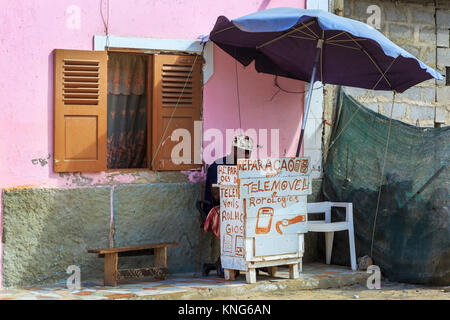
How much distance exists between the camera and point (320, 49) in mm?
7629

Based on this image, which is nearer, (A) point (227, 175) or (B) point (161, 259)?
(A) point (227, 175)

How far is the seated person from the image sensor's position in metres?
7.59

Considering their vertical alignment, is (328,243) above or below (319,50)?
below

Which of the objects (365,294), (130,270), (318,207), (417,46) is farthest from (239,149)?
(417,46)

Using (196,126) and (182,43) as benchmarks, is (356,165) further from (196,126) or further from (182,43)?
(182,43)

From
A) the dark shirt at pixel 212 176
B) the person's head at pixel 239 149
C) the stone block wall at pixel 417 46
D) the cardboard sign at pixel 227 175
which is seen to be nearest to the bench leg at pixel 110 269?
the dark shirt at pixel 212 176

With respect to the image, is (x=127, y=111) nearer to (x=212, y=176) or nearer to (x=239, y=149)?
(x=212, y=176)

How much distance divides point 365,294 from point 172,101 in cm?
310

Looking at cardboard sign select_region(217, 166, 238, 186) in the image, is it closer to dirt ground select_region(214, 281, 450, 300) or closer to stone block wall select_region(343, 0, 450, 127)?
dirt ground select_region(214, 281, 450, 300)

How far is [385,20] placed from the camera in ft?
31.8

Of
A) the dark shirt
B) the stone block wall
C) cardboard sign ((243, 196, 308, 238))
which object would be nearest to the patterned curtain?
the dark shirt

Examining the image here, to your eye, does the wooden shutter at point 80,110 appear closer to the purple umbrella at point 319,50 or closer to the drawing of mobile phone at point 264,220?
the purple umbrella at point 319,50

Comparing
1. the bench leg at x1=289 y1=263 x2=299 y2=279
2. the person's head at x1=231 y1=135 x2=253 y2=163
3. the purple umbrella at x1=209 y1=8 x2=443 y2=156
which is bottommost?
the bench leg at x1=289 y1=263 x2=299 y2=279

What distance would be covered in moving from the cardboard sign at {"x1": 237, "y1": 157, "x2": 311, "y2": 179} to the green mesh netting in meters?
1.30
